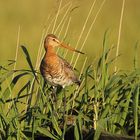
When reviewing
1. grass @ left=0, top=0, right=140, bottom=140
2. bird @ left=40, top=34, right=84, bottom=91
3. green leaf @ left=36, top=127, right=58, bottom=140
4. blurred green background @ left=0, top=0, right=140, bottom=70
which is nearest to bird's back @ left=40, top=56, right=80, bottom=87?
bird @ left=40, top=34, right=84, bottom=91

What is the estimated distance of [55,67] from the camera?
681 centimetres

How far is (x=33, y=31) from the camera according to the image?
1328 centimetres

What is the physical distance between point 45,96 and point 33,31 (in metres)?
7.46

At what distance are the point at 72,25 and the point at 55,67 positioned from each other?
22.4ft

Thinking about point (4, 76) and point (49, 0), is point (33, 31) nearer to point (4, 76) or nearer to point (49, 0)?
point (49, 0)

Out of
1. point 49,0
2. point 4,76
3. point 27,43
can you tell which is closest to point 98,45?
point 27,43

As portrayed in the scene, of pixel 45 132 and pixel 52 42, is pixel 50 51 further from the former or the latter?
pixel 45 132

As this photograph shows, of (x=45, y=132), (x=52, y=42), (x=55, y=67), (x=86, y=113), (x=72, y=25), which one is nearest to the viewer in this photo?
(x=45, y=132)

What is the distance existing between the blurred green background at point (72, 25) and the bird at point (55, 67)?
315 cm

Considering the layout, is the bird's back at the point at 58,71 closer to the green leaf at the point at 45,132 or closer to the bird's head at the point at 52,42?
the bird's head at the point at 52,42

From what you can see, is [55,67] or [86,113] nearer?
[86,113]

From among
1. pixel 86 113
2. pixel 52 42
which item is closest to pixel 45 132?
pixel 86 113

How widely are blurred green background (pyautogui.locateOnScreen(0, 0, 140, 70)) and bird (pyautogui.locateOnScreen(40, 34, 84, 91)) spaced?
315 cm

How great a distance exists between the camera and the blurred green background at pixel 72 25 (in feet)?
37.4
